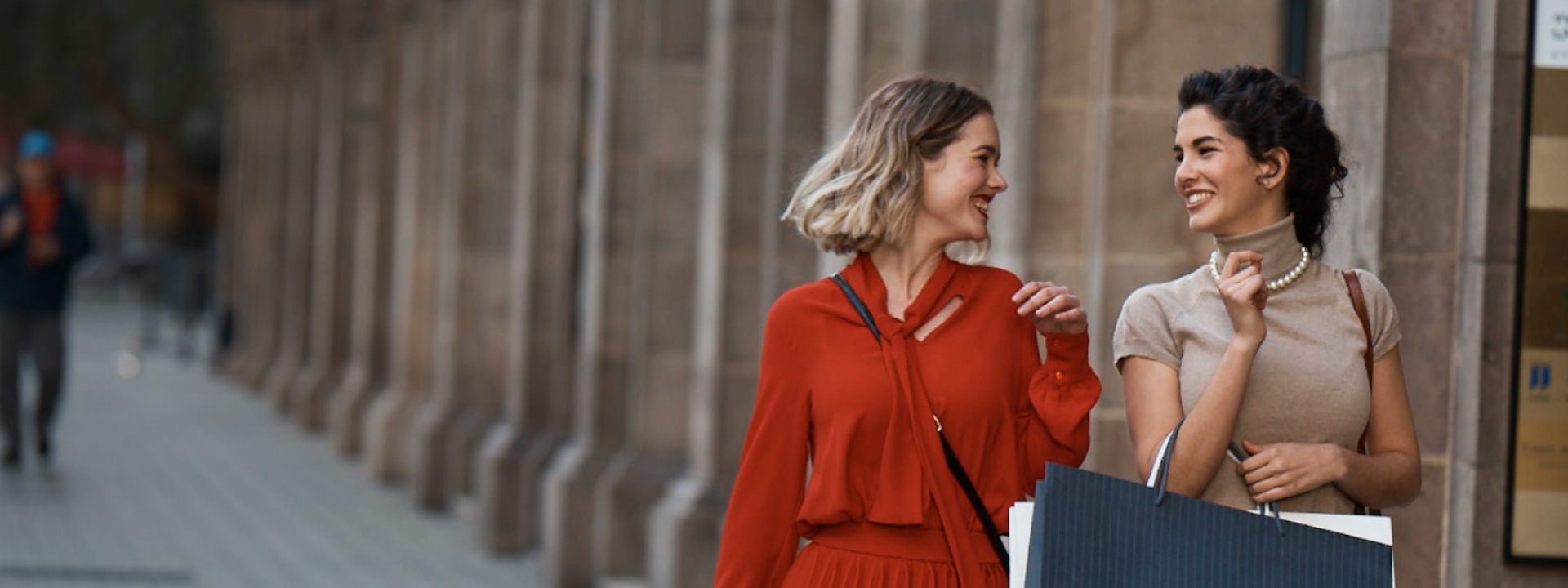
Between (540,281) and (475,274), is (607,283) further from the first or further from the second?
(475,274)

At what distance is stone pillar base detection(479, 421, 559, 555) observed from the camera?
12.0 m

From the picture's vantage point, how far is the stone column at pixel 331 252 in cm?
1984

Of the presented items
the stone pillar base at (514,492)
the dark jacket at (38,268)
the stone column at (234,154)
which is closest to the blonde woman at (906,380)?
the stone pillar base at (514,492)

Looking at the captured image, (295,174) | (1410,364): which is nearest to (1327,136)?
(1410,364)

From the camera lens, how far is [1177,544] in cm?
320

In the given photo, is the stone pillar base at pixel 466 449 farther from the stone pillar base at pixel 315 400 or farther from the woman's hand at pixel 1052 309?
the woman's hand at pixel 1052 309

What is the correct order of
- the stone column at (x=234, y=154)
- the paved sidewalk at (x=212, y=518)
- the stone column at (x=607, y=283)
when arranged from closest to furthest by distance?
the stone column at (x=607, y=283)
the paved sidewalk at (x=212, y=518)
the stone column at (x=234, y=154)

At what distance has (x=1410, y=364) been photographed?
195 inches

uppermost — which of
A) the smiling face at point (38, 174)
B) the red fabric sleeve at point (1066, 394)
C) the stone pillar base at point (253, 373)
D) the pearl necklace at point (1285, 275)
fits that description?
the smiling face at point (38, 174)

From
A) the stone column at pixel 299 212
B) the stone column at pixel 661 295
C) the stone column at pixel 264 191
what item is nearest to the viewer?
the stone column at pixel 661 295

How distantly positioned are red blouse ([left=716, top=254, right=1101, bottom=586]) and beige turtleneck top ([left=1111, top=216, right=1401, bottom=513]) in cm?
17

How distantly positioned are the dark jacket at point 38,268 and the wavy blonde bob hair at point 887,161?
35.1ft

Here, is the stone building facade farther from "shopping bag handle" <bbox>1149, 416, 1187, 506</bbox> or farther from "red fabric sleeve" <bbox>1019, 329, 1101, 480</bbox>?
"shopping bag handle" <bbox>1149, 416, 1187, 506</bbox>

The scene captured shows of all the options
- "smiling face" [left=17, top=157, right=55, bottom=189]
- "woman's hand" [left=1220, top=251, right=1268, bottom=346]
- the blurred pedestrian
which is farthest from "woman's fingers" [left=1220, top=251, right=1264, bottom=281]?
"smiling face" [left=17, top=157, right=55, bottom=189]
